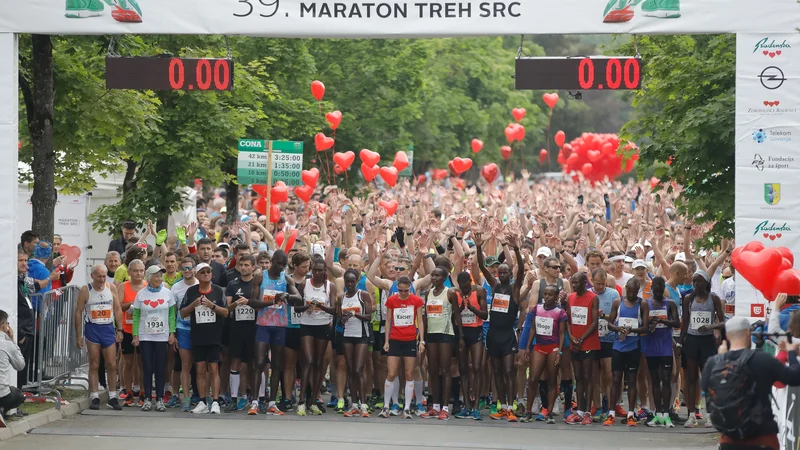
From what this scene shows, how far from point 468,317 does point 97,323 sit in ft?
14.5

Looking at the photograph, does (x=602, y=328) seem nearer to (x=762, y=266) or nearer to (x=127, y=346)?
(x=762, y=266)

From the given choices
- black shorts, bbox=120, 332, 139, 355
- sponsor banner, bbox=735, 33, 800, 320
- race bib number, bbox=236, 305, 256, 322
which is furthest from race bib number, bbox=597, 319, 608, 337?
black shorts, bbox=120, 332, 139, 355

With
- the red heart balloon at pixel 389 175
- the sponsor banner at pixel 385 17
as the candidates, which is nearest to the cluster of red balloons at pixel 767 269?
the sponsor banner at pixel 385 17

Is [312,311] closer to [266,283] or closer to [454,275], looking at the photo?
[266,283]

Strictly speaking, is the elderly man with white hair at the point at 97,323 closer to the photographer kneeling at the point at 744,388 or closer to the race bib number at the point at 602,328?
the race bib number at the point at 602,328

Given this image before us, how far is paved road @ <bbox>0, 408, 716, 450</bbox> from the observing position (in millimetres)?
13227

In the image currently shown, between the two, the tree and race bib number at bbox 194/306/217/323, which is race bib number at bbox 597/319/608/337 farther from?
race bib number at bbox 194/306/217/323

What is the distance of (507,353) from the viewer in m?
15.3

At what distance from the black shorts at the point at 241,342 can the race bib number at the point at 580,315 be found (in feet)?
12.6

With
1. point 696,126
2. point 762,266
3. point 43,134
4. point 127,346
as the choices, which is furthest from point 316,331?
point 762,266

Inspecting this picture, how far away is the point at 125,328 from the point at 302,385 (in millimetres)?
2345

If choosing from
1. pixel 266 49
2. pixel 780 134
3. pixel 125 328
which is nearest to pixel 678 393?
pixel 780 134

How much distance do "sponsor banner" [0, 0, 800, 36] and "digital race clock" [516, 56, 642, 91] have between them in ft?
1.32

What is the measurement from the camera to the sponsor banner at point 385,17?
13805 millimetres
